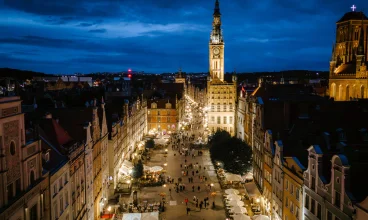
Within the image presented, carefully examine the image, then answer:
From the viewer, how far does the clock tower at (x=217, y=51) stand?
380ft

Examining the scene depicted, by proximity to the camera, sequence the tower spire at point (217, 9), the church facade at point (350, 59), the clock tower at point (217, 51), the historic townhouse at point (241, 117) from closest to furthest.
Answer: the church facade at point (350, 59) → the historic townhouse at point (241, 117) → the clock tower at point (217, 51) → the tower spire at point (217, 9)

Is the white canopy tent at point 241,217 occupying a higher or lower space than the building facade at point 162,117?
lower

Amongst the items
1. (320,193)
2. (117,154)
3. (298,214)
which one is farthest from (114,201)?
(320,193)

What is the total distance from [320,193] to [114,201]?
29.0 metres

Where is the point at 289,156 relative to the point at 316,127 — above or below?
below

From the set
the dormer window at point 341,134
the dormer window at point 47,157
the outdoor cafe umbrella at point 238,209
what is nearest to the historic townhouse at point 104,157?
the outdoor cafe umbrella at point 238,209

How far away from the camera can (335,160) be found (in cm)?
2497

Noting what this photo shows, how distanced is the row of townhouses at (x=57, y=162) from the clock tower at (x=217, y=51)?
199 ft

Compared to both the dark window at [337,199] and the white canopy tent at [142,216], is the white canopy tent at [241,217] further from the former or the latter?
the dark window at [337,199]

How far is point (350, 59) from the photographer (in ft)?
247

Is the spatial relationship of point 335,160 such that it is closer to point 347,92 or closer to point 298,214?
point 298,214

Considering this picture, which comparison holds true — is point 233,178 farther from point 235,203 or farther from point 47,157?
point 47,157

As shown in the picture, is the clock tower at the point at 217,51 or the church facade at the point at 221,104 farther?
the clock tower at the point at 217,51

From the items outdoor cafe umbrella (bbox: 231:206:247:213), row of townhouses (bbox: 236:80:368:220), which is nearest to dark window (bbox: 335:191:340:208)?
row of townhouses (bbox: 236:80:368:220)
